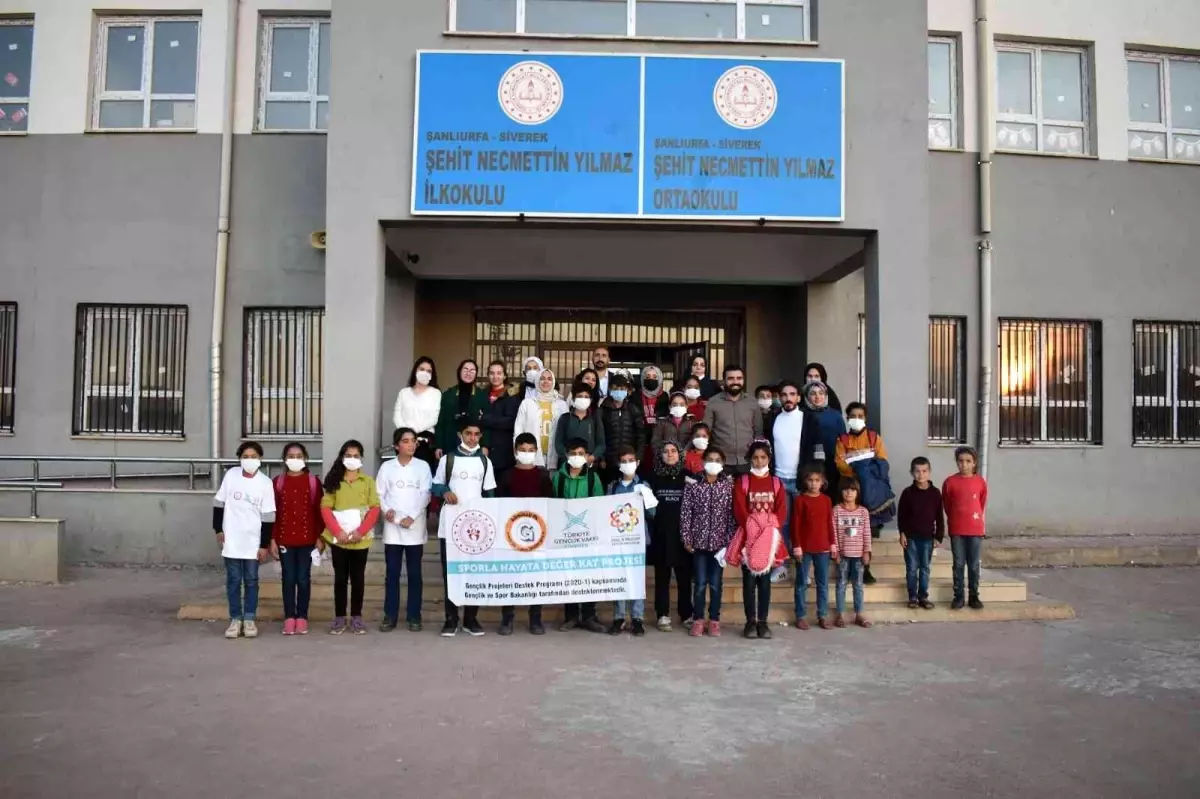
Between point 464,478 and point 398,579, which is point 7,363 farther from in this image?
point 464,478

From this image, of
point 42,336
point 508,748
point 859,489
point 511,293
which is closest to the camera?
point 508,748

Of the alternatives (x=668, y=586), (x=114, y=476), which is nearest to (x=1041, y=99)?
(x=668, y=586)

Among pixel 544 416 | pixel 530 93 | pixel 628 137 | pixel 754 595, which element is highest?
pixel 530 93

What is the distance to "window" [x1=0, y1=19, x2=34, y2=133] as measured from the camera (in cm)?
1158

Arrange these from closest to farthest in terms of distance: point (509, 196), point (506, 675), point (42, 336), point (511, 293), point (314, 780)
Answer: point (314, 780)
point (506, 675)
point (509, 196)
point (42, 336)
point (511, 293)

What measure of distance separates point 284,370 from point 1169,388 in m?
12.1

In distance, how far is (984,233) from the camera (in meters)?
11.7

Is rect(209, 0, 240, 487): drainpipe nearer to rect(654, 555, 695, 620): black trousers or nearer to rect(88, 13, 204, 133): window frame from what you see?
rect(88, 13, 204, 133): window frame

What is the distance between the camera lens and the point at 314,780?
411 centimetres

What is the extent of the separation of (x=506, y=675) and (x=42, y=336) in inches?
348

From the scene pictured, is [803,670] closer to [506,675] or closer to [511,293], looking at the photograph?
[506,675]

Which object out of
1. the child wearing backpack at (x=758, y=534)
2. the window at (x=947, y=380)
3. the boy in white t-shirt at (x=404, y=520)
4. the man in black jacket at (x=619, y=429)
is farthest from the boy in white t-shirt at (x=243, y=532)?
the window at (x=947, y=380)

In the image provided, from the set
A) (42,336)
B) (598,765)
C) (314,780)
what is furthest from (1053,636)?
(42,336)

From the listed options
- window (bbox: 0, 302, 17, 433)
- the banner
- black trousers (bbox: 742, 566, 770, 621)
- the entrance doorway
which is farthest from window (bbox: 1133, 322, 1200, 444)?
window (bbox: 0, 302, 17, 433)
